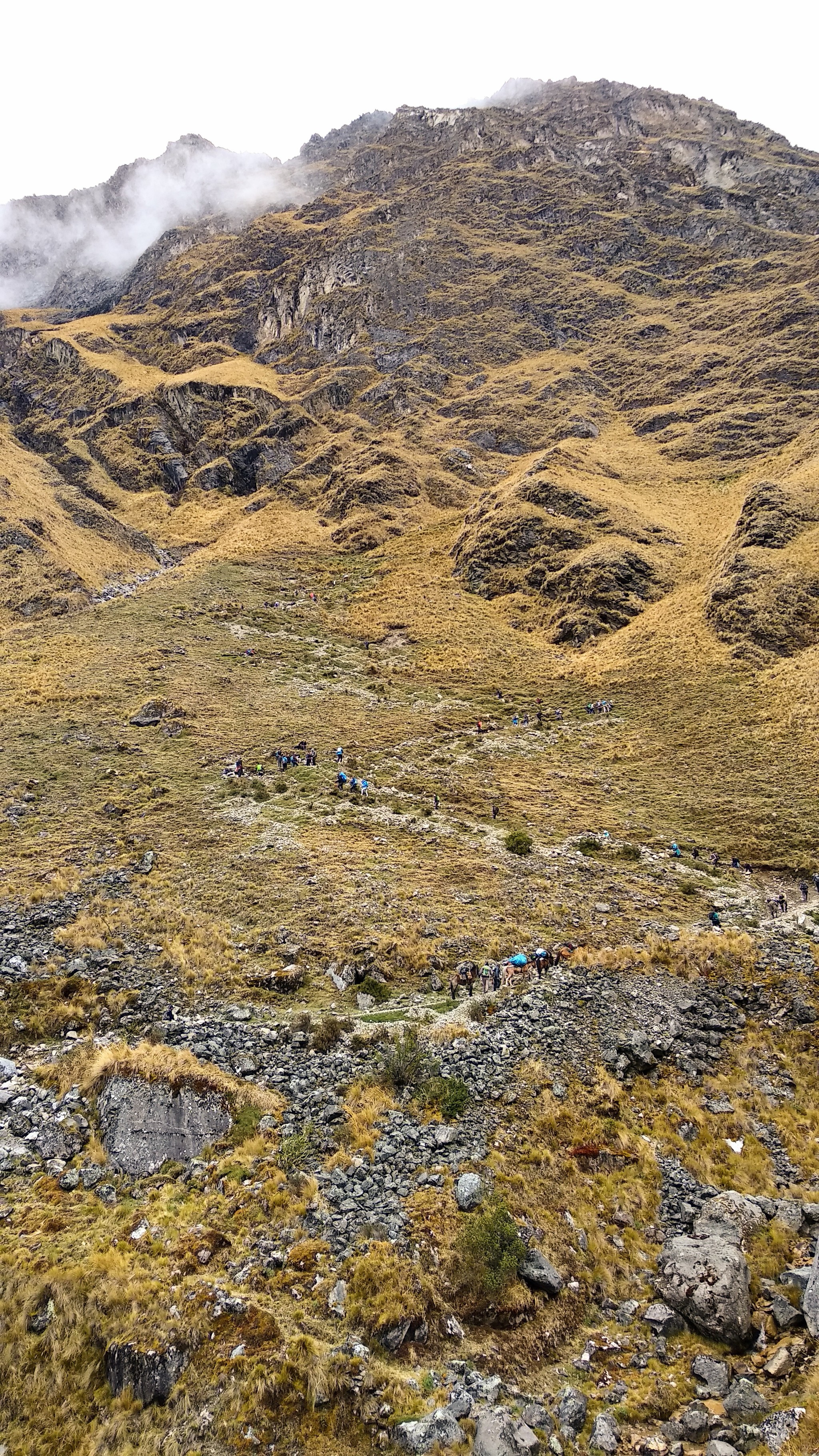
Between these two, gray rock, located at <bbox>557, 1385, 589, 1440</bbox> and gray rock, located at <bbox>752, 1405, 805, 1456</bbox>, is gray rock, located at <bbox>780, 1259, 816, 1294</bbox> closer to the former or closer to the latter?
gray rock, located at <bbox>752, 1405, 805, 1456</bbox>

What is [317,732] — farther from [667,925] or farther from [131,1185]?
[131,1185]

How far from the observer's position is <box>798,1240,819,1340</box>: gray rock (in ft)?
31.7

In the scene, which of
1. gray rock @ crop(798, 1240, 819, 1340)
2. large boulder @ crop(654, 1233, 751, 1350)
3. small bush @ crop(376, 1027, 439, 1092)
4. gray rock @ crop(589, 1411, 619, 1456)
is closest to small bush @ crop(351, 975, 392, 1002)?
small bush @ crop(376, 1027, 439, 1092)

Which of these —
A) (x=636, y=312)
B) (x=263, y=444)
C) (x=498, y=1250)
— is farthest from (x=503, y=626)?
(x=636, y=312)

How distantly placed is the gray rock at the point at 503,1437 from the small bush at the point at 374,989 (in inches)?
371

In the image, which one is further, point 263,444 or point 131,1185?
point 263,444

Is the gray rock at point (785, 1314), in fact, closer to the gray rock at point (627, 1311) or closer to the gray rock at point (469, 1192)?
the gray rock at point (627, 1311)

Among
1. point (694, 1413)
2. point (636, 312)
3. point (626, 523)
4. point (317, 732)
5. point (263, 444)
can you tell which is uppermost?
point (636, 312)

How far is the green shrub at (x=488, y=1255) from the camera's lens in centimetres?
1079

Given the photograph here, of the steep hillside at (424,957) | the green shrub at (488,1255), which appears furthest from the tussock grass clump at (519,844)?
the green shrub at (488,1255)

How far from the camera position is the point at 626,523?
216ft

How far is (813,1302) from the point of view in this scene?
9766 millimetres

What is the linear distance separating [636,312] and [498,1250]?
135m

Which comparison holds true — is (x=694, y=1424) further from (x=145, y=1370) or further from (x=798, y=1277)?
(x=145, y=1370)
